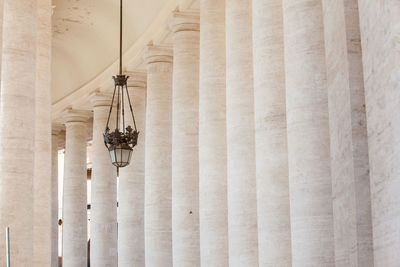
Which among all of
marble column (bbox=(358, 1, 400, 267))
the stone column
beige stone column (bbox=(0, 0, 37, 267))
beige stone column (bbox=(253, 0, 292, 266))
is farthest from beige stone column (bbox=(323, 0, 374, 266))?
beige stone column (bbox=(0, 0, 37, 267))

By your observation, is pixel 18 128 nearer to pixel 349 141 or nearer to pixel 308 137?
pixel 308 137

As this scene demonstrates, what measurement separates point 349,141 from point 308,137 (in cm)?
1524

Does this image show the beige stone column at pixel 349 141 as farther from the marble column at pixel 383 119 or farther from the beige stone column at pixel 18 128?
the beige stone column at pixel 18 128

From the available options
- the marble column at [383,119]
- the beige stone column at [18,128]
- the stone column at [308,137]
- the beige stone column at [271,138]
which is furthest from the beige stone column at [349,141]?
the beige stone column at [18,128]

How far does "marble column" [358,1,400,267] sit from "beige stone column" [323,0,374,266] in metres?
0.57

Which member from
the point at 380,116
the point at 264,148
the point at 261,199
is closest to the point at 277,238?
the point at 261,199

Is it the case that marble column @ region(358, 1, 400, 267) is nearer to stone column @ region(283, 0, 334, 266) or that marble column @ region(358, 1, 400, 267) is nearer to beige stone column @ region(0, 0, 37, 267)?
stone column @ region(283, 0, 334, 266)

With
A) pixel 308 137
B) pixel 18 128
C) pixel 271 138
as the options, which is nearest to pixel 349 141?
pixel 308 137

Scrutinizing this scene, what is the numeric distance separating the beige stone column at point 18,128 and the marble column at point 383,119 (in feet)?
86.0

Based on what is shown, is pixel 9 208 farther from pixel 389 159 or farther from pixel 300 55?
pixel 389 159

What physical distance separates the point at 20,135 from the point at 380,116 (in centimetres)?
2955

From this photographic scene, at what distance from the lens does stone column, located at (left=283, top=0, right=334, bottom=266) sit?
33906mm

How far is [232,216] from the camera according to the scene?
49875 millimetres

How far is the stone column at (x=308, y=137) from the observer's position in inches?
1335
